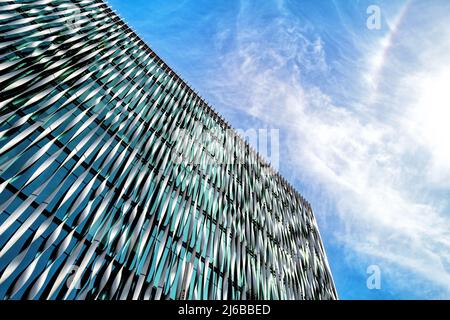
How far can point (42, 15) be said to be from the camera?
2772 cm

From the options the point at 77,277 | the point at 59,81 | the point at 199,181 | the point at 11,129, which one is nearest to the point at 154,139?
the point at 199,181

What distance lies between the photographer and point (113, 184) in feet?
74.6

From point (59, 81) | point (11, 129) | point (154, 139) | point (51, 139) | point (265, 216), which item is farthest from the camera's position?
point (265, 216)

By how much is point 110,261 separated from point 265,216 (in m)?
26.3

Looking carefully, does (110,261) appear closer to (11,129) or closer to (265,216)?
(11,129)

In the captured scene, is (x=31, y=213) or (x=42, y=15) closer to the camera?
(x=31, y=213)

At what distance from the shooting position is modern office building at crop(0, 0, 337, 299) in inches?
658

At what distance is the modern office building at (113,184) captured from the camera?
1672cm

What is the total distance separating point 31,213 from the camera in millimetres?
16500

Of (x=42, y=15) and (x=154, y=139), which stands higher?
(x=42, y=15)
